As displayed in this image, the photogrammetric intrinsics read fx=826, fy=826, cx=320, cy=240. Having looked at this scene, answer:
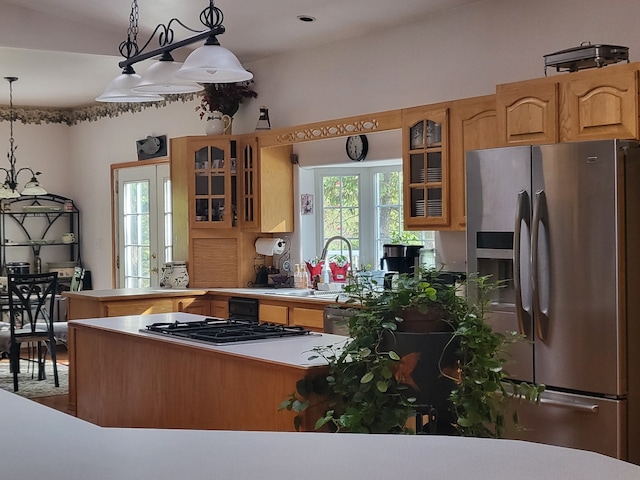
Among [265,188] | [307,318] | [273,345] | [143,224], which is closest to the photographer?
[273,345]

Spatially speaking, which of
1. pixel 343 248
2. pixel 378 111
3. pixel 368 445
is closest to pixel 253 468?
pixel 368 445

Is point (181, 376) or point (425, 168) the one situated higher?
point (425, 168)

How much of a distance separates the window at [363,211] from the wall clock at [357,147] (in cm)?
24

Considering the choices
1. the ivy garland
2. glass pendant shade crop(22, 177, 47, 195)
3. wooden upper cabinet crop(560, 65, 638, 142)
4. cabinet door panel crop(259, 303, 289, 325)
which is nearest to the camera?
wooden upper cabinet crop(560, 65, 638, 142)

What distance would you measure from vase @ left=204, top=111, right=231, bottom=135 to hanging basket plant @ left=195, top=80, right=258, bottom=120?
0.07 metres

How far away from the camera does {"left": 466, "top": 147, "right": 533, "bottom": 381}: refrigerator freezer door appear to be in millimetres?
3867

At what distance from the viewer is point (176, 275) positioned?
666 centimetres

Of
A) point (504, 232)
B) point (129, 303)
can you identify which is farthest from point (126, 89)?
point (129, 303)

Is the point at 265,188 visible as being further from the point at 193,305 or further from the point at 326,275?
the point at 193,305

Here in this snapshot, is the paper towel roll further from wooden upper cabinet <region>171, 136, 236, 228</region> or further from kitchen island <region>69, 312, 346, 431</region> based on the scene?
kitchen island <region>69, 312, 346, 431</region>

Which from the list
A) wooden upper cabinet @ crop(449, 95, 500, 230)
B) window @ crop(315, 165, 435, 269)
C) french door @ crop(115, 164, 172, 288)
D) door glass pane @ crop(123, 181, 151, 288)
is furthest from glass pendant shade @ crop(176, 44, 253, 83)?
door glass pane @ crop(123, 181, 151, 288)

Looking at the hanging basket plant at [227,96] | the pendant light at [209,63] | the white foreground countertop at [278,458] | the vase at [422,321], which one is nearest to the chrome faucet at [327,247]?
the hanging basket plant at [227,96]

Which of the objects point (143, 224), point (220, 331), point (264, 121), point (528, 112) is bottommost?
point (220, 331)

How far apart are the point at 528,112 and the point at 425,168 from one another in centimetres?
99
